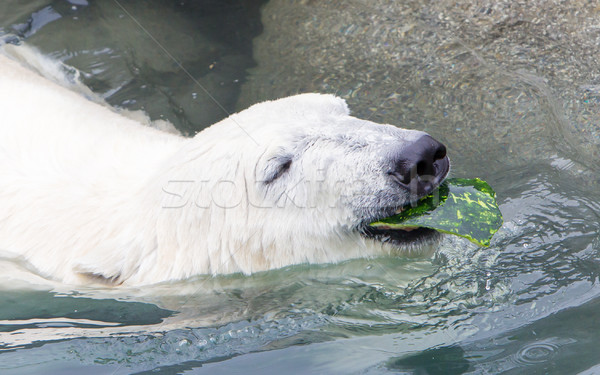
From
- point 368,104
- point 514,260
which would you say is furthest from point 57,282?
point 368,104

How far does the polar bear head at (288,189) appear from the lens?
2873mm

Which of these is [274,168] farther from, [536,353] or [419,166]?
[536,353]

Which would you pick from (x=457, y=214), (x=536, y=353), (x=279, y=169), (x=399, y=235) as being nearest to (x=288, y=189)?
(x=279, y=169)

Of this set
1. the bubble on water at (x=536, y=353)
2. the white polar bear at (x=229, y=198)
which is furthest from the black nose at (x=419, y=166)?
the bubble on water at (x=536, y=353)

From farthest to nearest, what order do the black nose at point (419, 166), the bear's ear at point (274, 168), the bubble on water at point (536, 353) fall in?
the bear's ear at point (274, 168) < the black nose at point (419, 166) < the bubble on water at point (536, 353)

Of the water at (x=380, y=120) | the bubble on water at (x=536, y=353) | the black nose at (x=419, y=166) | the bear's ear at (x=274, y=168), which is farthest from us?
the bear's ear at (x=274, y=168)

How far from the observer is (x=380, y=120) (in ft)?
15.9

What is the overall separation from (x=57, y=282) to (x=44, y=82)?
6.39ft

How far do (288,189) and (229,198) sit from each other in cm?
31

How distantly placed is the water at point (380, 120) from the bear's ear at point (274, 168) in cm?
51

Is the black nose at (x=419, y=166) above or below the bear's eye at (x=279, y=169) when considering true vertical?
below

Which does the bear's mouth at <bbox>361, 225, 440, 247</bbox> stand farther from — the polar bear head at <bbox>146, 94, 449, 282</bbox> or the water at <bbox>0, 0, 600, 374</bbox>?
the water at <bbox>0, 0, 600, 374</bbox>

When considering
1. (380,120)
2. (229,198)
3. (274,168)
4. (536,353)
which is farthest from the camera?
(380,120)

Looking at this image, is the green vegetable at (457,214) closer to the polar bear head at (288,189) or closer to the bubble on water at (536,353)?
the polar bear head at (288,189)
